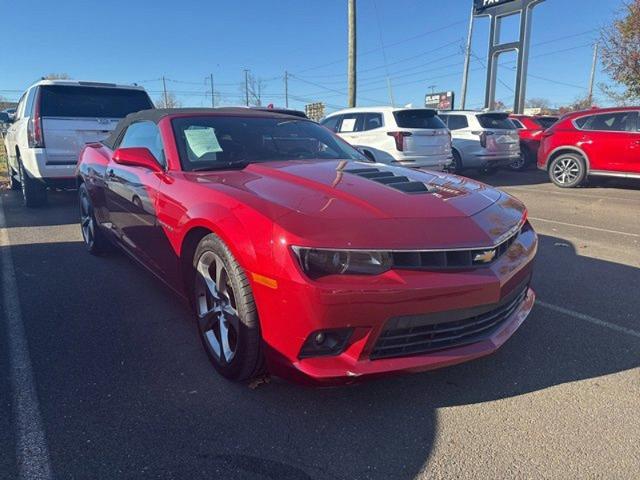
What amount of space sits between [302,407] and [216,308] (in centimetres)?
75

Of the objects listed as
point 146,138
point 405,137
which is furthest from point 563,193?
point 146,138

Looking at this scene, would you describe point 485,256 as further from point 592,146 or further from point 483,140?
point 483,140

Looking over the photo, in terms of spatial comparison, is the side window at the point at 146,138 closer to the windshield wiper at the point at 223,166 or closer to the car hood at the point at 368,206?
the windshield wiper at the point at 223,166

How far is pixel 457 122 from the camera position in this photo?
12000 millimetres

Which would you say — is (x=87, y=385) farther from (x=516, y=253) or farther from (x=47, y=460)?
(x=516, y=253)

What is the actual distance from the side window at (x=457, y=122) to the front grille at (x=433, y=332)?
33.6ft

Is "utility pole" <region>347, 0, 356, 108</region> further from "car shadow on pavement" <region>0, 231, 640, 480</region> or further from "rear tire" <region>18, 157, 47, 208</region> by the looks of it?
"car shadow on pavement" <region>0, 231, 640, 480</region>

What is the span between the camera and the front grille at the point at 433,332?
2.13 metres

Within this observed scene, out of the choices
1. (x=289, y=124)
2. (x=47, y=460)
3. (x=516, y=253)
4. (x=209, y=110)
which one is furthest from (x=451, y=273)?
(x=209, y=110)

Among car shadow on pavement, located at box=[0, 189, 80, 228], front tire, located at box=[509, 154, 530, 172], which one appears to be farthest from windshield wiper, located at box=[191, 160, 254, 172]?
front tire, located at box=[509, 154, 530, 172]

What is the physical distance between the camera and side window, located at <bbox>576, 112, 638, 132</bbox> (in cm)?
939

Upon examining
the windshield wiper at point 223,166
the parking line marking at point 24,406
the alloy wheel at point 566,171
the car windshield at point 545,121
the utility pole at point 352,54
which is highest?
the utility pole at point 352,54

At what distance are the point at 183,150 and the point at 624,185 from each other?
435 inches

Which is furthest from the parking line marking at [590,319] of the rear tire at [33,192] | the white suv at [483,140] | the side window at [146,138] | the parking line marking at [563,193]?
the white suv at [483,140]
